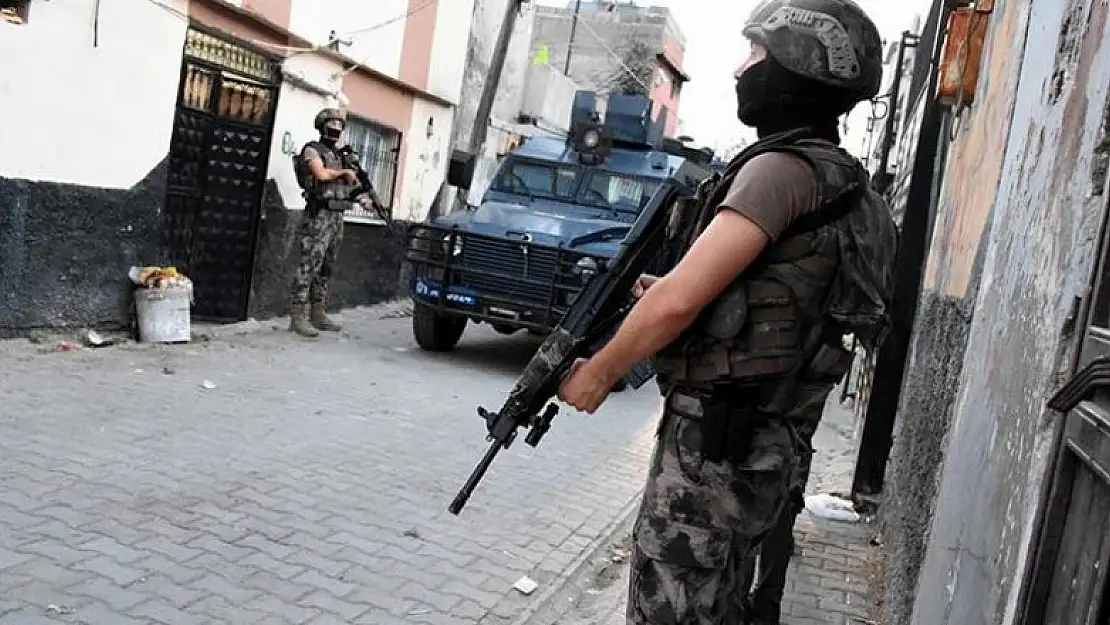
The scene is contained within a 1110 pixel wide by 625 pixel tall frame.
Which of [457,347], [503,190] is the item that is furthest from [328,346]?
[503,190]

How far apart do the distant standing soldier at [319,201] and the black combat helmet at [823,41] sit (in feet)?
21.5

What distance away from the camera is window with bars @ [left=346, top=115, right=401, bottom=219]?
1068 cm

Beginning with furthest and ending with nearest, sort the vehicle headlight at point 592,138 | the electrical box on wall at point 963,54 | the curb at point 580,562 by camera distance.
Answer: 1. the vehicle headlight at point 592,138
2. the electrical box on wall at point 963,54
3. the curb at point 580,562

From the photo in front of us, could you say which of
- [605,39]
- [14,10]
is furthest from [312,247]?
[605,39]

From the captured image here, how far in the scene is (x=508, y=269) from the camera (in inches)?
311

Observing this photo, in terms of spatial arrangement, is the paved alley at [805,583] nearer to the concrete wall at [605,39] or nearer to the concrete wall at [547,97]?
the concrete wall at [547,97]

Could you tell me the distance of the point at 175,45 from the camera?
23.7ft

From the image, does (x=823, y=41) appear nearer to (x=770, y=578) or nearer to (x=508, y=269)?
(x=770, y=578)

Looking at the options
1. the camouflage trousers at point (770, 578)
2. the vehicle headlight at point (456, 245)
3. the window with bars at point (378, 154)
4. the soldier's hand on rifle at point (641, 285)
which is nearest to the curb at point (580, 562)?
the camouflage trousers at point (770, 578)

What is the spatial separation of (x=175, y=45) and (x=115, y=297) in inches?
73.6

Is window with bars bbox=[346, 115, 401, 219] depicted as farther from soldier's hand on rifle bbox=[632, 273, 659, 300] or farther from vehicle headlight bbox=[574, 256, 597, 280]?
soldier's hand on rifle bbox=[632, 273, 659, 300]

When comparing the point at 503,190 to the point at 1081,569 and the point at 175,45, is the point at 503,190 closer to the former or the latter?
the point at 175,45

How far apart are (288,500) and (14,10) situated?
373 cm

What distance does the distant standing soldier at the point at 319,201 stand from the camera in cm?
839
